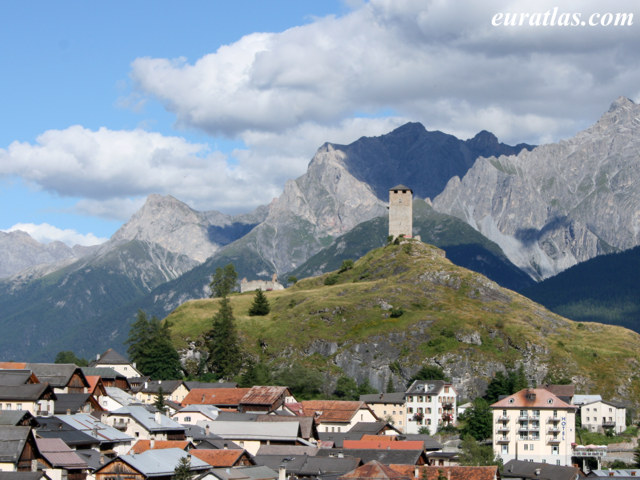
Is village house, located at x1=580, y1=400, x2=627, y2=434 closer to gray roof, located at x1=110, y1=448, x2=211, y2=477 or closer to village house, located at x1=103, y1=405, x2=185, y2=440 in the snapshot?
village house, located at x1=103, y1=405, x2=185, y2=440

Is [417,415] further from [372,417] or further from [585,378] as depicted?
[585,378]

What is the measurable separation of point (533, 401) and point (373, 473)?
56029 millimetres

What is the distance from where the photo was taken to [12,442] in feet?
310

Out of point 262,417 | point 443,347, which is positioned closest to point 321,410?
point 262,417

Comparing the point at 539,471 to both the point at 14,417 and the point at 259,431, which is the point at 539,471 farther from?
the point at 14,417

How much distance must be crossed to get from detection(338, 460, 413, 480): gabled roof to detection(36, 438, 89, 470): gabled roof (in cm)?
2708

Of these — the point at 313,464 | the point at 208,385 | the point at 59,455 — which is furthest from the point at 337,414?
the point at 59,455

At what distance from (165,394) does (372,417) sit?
1445 inches

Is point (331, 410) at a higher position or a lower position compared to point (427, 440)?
higher

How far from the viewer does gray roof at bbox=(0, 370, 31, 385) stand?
125m

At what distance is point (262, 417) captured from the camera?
146 metres

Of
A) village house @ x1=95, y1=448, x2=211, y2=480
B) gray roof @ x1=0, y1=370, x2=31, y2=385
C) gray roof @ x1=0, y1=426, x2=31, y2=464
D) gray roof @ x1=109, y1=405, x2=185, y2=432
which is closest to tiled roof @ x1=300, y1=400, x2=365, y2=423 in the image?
gray roof @ x1=109, y1=405, x2=185, y2=432

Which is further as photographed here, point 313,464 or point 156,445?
point 313,464

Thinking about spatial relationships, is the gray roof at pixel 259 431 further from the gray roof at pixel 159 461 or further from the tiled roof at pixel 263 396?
the gray roof at pixel 159 461
